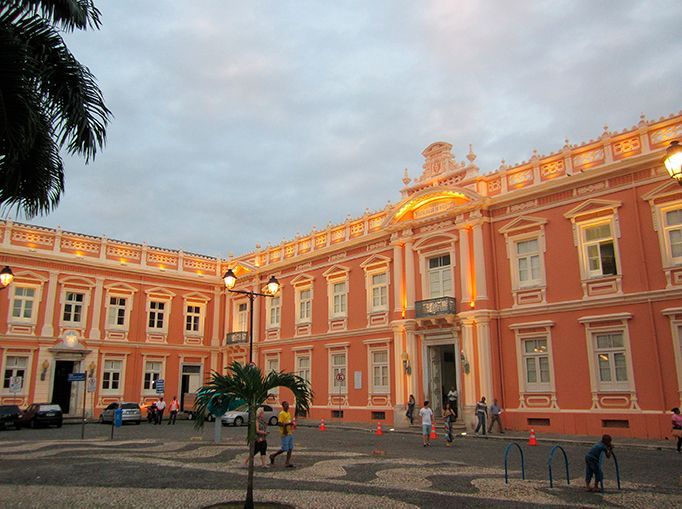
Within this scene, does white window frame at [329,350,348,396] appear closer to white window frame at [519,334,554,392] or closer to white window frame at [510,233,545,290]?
white window frame at [519,334,554,392]

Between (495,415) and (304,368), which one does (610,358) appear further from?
(304,368)

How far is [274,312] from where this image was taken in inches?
1379

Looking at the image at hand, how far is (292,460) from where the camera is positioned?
565 inches

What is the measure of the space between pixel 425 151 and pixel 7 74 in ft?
70.4

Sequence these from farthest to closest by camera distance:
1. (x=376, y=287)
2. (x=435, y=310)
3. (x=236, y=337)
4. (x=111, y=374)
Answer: (x=236, y=337) → (x=111, y=374) → (x=376, y=287) → (x=435, y=310)

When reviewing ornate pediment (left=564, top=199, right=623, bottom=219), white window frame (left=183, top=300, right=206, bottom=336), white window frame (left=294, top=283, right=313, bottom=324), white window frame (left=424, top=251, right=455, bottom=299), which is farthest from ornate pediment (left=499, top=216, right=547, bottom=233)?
white window frame (left=183, top=300, right=206, bottom=336)

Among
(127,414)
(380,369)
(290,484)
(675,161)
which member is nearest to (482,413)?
(380,369)

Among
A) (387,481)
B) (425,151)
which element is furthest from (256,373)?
(425,151)

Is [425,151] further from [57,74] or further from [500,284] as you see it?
[57,74]

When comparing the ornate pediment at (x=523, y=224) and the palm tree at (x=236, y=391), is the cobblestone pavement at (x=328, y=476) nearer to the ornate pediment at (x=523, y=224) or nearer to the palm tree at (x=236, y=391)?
the palm tree at (x=236, y=391)

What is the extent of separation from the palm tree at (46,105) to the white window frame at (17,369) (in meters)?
24.6

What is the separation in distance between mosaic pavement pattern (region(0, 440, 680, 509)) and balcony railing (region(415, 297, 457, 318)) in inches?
403

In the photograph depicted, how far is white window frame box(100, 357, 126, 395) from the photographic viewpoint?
33.5 m

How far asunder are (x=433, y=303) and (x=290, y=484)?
49.6 ft
